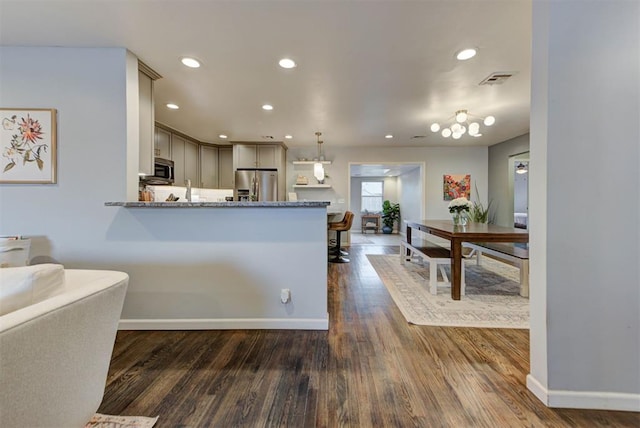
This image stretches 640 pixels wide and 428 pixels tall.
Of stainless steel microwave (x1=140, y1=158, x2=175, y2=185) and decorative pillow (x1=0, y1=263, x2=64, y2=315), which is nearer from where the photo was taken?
decorative pillow (x1=0, y1=263, x2=64, y2=315)

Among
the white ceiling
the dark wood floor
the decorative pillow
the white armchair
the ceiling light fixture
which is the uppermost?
the white ceiling

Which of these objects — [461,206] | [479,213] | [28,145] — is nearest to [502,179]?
[479,213]

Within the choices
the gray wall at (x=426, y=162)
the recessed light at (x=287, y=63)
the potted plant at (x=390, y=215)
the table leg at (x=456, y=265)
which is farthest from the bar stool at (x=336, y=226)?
the potted plant at (x=390, y=215)

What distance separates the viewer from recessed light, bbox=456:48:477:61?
2.15 m

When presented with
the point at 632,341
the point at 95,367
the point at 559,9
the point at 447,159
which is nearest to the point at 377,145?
the point at 447,159

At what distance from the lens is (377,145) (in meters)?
5.74

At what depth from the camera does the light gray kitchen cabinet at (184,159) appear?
4508 millimetres

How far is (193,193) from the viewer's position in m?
5.00

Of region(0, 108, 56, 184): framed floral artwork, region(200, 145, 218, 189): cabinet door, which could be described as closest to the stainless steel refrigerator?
region(200, 145, 218, 189): cabinet door

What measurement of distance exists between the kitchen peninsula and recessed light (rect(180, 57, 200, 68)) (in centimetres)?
130

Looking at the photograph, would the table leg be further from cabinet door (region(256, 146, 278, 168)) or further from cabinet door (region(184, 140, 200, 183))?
cabinet door (region(184, 140, 200, 183))

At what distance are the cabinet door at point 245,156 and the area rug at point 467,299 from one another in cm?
328

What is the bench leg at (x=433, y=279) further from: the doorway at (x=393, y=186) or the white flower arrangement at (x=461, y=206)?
the doorway at (x=393, y=186)

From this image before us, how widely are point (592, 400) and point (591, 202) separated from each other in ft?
3.28
